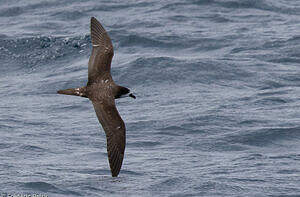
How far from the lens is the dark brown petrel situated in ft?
34.1

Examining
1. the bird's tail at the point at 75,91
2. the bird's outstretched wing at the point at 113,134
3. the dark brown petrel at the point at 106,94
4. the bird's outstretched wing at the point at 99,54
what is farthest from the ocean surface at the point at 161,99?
the bird's outstretched wing at the point at 99,54

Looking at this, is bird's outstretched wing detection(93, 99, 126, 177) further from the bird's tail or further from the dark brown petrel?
the bird's tail

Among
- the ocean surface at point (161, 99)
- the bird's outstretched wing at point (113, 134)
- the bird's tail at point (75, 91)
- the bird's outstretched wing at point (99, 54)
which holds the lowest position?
the ocean surface at point (161, 99)

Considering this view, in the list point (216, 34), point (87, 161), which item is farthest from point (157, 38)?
point (87, 161)

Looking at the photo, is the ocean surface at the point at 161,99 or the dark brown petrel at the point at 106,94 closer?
the dark brown petrel at the point at 106,94

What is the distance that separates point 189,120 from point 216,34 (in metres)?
6.37

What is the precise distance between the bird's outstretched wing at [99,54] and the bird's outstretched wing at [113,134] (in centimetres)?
73

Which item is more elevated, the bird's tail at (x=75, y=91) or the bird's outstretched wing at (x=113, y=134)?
the bird's tail at (x=75, y=91)

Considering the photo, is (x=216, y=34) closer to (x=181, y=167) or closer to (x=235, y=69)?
(x=235, y=69)

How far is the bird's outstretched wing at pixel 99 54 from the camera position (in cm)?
1109

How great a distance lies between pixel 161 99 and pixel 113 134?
17.8ft

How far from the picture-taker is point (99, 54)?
1123 cm

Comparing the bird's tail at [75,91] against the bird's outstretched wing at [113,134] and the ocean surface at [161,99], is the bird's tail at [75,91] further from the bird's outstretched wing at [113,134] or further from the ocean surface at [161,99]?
the ocean surface at [161,99]

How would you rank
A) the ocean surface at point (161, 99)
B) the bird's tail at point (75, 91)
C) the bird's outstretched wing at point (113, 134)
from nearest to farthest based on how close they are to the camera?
the bird's outstretched wing at point (113, 134) → the bird's tail at point (75, 91) → the ocean surface at point (161, 99)
